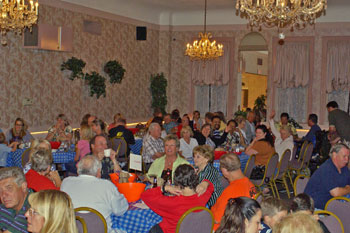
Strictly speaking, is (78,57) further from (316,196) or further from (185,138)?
(316,196)

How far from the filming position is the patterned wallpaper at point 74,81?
9.79 metres

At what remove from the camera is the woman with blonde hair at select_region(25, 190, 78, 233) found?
264cm

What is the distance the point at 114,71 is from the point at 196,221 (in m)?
9.21

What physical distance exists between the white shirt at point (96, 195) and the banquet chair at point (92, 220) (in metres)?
0.36

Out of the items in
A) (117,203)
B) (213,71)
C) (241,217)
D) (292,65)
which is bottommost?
(117,203)

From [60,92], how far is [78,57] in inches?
41.9

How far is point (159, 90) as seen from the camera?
14.3 metres

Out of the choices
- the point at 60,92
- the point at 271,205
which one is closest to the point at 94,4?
the point at 60,92

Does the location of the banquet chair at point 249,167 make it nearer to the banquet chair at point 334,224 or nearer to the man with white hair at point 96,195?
the man with white hair at point 96,195

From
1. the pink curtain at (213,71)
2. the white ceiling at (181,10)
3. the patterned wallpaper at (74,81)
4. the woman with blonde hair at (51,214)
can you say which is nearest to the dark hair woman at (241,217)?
the woman with blonde hair at (51,214)

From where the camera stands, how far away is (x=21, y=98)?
998 centimetres

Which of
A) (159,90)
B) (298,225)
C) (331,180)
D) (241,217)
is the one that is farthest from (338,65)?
(298,225)

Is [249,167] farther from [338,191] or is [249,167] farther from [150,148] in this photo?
[338,191]

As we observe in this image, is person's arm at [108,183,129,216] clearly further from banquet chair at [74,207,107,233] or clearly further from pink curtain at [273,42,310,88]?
pink curtain at [273,42,310,88]
